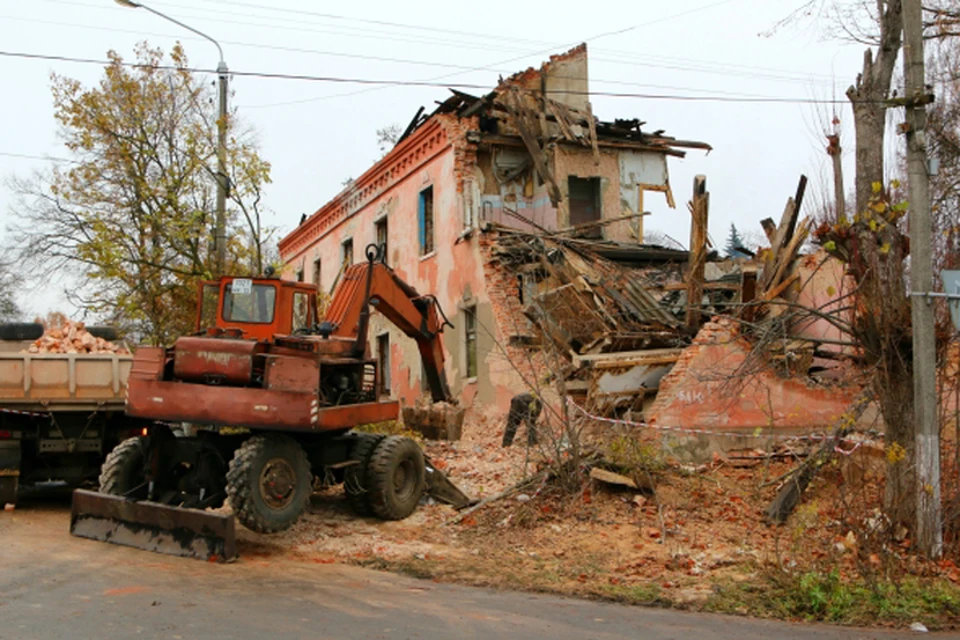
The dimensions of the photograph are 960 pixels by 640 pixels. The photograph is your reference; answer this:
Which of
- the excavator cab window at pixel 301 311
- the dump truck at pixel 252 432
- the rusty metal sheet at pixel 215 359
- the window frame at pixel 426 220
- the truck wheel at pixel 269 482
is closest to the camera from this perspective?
the truck wheel at pixel 269 482

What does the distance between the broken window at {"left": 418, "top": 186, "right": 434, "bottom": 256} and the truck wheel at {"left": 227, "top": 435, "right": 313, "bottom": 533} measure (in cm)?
1310

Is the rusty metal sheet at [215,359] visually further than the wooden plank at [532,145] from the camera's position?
No

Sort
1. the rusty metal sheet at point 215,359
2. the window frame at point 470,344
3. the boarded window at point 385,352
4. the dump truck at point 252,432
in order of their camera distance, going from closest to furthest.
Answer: the dump truck at point 252,432 → the rusty metal sheet at point 215,359 → the window frame at point 470,344 → the boarded window at point 385,352

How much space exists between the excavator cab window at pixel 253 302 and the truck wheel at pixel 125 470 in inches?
72.6

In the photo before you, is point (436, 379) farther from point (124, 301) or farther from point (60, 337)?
point (124, 301)

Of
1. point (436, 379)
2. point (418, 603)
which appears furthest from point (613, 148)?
point (418, 603)

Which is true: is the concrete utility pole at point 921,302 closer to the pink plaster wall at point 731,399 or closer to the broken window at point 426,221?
the pink plaster wall at point 731,399

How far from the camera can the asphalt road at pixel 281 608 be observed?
670 centimetres

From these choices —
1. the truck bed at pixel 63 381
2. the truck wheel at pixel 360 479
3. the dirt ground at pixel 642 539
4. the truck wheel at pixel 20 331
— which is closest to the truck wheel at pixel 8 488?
the truck bed at pixel 63 381

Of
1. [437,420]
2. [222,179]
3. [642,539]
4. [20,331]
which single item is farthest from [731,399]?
[222,179]

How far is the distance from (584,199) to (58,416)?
1358cm

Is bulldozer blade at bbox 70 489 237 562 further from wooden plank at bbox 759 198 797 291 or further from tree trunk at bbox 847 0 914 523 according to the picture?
wooden plank at bbox 759 198 797 291

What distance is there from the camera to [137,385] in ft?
33.7

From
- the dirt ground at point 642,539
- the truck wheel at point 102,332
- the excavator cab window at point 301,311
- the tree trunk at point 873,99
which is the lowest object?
the dirt ground at point 642,539
